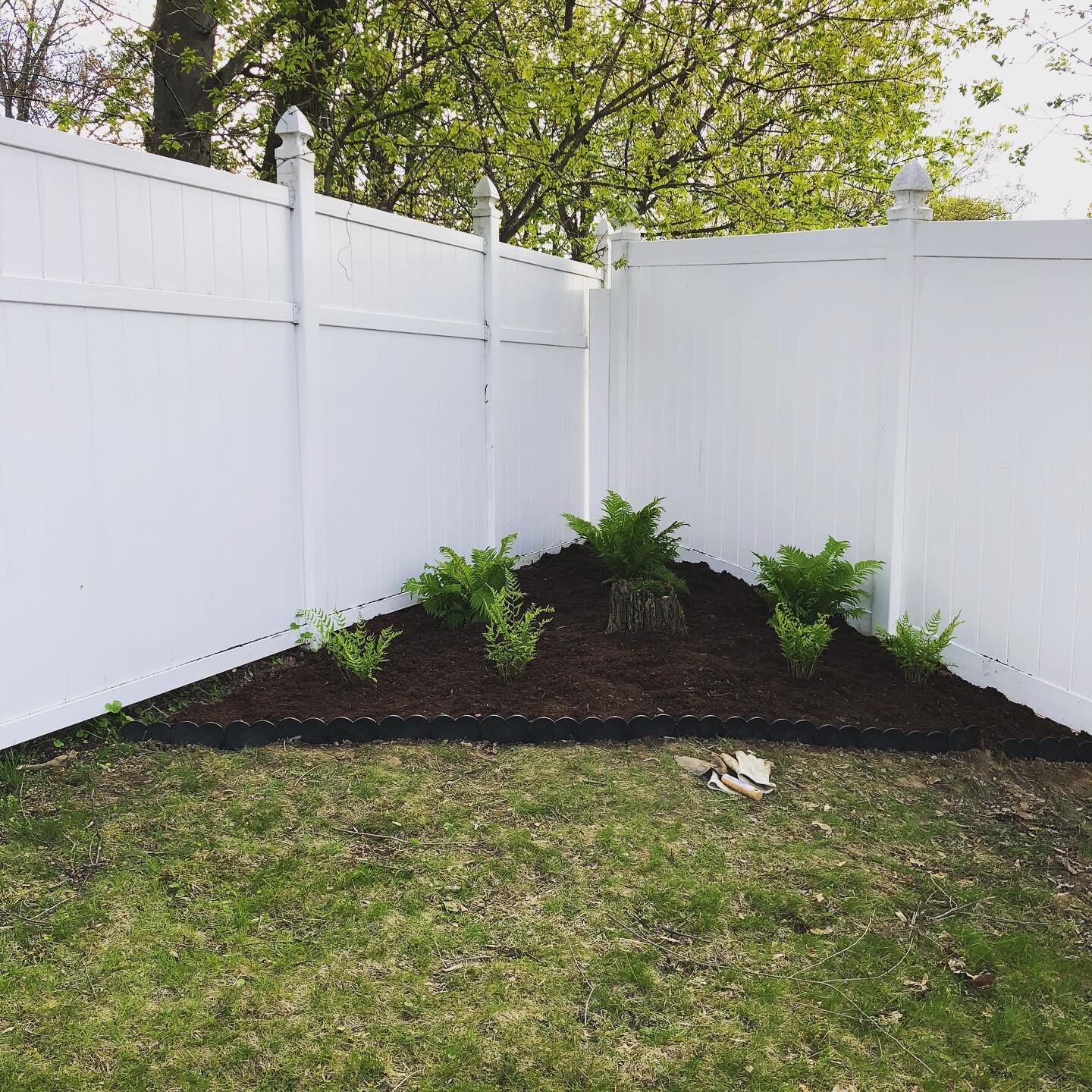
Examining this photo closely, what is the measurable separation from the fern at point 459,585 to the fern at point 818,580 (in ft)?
4.82

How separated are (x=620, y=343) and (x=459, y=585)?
9.11 ft

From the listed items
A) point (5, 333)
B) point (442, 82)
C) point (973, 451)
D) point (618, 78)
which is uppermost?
point (618, 78)

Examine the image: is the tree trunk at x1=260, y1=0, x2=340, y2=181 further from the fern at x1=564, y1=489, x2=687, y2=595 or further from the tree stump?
the tree stump

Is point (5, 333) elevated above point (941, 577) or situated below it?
above

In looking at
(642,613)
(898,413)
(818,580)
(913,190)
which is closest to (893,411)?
(898,413)

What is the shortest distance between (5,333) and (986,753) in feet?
13.4

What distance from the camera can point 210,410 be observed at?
4.36 meters

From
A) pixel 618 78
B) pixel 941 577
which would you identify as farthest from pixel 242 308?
pixel 618 78

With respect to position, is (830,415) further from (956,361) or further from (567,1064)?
(567,1064)

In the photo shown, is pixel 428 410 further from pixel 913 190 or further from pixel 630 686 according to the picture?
pixel 913 190

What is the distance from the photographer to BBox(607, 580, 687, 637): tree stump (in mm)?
5562

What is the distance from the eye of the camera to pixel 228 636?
180 inches

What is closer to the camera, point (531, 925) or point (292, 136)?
point (531, 925)

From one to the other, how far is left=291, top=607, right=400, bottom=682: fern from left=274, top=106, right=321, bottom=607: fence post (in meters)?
0.11
